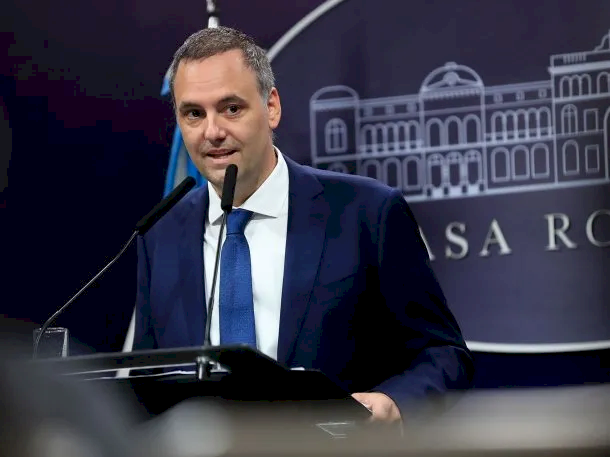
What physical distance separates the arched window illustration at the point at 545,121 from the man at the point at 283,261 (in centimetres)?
91

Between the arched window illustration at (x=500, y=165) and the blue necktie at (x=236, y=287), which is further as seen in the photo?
the arched window illustration at (x=500, y=165)

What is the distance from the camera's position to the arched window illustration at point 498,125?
329 centimetres

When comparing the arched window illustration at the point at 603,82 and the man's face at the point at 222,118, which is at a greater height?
the arched window illustration at the point at 603,82

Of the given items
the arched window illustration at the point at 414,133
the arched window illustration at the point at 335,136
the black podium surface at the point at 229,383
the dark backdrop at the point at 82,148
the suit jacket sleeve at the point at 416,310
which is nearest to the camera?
the black podium surface at the point at 229,383

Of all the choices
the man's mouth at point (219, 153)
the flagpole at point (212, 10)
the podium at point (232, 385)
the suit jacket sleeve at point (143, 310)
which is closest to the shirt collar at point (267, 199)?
the man's mouth at point (219, 153)

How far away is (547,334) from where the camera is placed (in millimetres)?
3213

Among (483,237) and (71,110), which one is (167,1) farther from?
(483,237)

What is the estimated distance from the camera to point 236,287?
2377 mm

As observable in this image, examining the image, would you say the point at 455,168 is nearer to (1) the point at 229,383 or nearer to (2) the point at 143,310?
(2) the point at 143,310

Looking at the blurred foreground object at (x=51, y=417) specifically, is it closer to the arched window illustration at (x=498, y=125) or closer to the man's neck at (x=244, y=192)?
the man's neck at (x=244, y=192)

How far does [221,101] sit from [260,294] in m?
0.44

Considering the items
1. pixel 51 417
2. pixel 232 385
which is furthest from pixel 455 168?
pixel 51 417

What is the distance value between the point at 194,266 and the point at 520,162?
4.06 ft

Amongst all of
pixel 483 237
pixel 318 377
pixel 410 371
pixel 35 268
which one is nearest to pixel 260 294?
pixel 410 371
